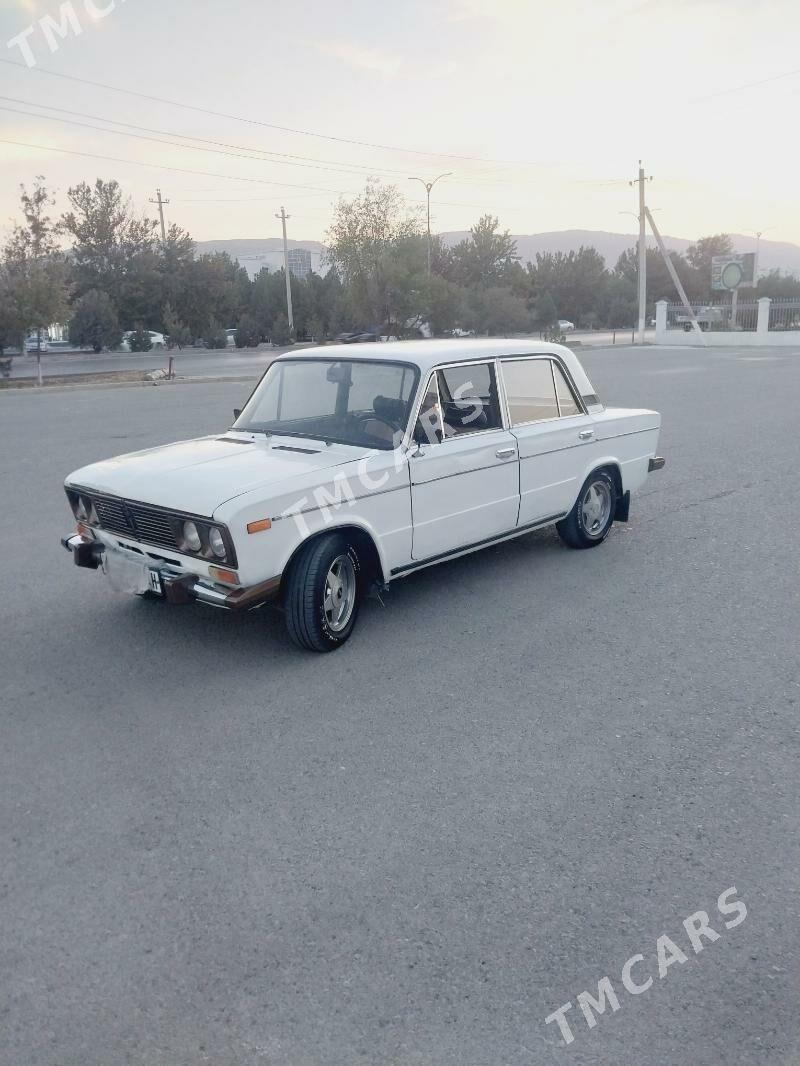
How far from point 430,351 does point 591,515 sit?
6.90 ft

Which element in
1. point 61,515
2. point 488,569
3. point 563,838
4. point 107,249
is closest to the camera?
point 563,838

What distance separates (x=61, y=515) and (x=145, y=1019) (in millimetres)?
6482

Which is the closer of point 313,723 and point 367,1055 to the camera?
point 367,1055

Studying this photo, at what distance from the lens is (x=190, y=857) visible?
3.15m

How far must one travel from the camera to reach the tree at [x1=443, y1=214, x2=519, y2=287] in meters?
74.9

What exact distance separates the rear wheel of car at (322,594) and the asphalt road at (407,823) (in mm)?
152

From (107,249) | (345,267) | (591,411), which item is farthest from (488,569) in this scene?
(107,249)

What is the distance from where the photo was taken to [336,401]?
18.6 ft

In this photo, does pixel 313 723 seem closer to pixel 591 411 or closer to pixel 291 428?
pixel 291 428

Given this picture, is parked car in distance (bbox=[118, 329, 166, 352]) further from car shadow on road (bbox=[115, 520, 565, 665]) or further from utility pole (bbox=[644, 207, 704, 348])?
car shadow on road (bbox=[115, 520, 565, 665])

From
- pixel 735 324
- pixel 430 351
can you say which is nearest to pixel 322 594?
pixel 430 351

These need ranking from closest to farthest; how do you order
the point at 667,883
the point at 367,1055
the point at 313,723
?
the point at 367,1055 < the point at 667,883 < the point at 313,723

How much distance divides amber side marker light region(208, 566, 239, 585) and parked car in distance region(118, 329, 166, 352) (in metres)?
54.5

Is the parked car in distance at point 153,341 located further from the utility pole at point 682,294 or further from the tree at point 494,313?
the utility pole at point 682,294
